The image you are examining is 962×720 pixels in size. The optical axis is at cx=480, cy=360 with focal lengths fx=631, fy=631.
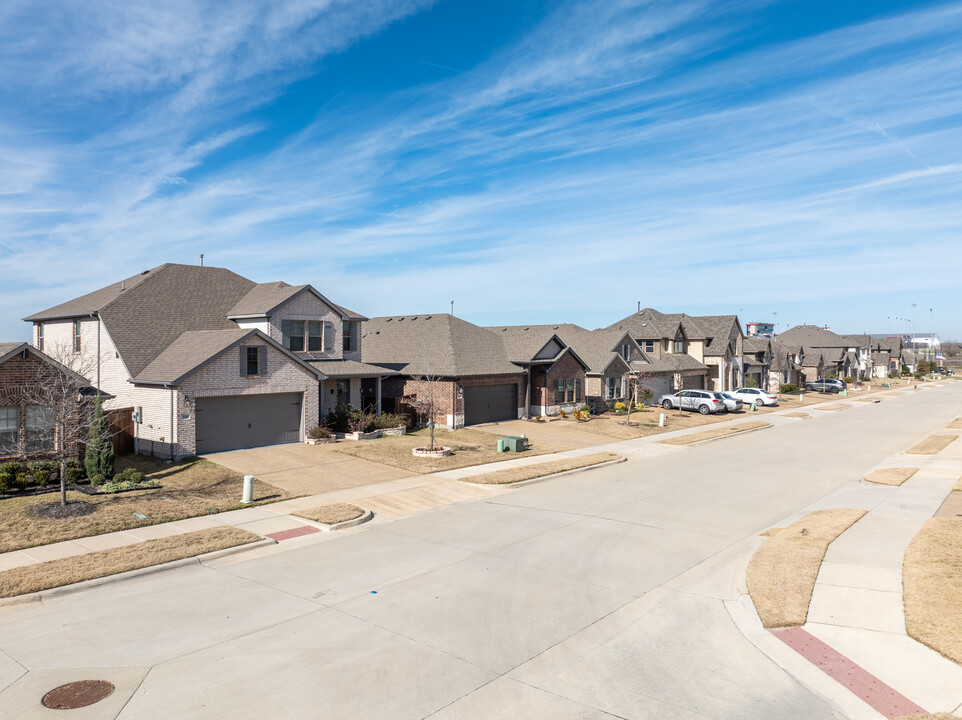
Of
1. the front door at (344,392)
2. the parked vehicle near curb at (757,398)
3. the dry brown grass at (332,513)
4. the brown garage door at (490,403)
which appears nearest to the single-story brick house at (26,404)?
the dry brown grass at (332,513)

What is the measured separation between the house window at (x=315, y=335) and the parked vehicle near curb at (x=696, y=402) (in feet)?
93.8

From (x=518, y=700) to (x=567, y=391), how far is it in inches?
1381

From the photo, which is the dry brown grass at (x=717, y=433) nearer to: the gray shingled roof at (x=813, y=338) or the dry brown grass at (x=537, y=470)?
the dry brown grass at (x=537, y=470)

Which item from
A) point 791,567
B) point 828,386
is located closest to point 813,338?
point 828,386

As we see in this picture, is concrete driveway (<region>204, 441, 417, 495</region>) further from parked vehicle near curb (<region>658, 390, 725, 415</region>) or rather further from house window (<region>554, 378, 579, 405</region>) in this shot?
parked vehicle near curb (<region>658, 390, 725, 415</region>)

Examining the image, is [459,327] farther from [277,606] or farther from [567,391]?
[277,606]

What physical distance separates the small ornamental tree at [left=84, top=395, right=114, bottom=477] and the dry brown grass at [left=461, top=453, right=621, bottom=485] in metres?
→ 11.4

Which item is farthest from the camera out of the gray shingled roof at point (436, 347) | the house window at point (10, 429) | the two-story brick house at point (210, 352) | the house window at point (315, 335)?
the gray shingled roof at point (436, 347)

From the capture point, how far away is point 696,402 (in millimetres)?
48125

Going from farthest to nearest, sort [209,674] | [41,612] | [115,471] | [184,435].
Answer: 1. [184,435]
2. [115,471]
3. [41,612]
4. [209,674]

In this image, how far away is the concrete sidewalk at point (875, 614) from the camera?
8055 millimetres

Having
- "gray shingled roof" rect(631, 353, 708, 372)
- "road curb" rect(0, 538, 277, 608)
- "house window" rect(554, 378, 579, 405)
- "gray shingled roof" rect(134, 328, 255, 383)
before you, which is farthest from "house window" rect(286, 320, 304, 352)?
"gray shingled roof" rect(631, 353, 708, 372)

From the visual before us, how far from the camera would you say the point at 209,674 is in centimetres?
830

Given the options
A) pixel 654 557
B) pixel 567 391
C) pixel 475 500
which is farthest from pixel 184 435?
pixel 567 391
